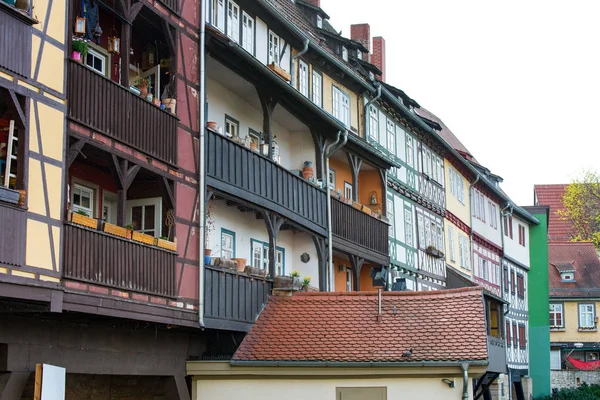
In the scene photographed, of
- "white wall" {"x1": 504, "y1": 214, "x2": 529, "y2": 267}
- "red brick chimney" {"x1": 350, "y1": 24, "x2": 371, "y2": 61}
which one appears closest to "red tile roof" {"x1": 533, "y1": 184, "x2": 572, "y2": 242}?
"white wall" {"x1": 504, "y1": 214, "x2": 529, "y2": 267}

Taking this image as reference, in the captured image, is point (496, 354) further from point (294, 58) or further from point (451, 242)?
point (451, 242)

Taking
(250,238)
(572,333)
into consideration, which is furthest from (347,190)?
(572,333)

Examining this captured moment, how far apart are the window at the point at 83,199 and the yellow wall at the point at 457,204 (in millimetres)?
25537

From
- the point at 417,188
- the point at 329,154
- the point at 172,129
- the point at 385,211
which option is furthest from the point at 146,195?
the point at 417,188

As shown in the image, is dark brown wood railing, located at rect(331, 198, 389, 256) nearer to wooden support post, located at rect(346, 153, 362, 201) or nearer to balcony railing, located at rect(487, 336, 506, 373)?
wooden support post, located at rect(346, 153, 362, 201)

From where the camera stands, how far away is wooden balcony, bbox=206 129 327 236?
68.3 ft

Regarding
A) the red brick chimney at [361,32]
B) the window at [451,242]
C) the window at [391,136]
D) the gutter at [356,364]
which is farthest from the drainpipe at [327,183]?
the window at [451,242]

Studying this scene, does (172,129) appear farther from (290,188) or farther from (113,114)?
(290,188)

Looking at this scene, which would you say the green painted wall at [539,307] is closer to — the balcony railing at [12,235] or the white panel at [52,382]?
the white panel at [52,382]

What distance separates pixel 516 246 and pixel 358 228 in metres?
28.8

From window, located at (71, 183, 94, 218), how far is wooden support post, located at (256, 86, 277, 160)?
5.73m

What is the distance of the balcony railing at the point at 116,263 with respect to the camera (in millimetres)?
15797

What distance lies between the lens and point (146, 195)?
19359mm

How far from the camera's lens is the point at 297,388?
20.8 meters
